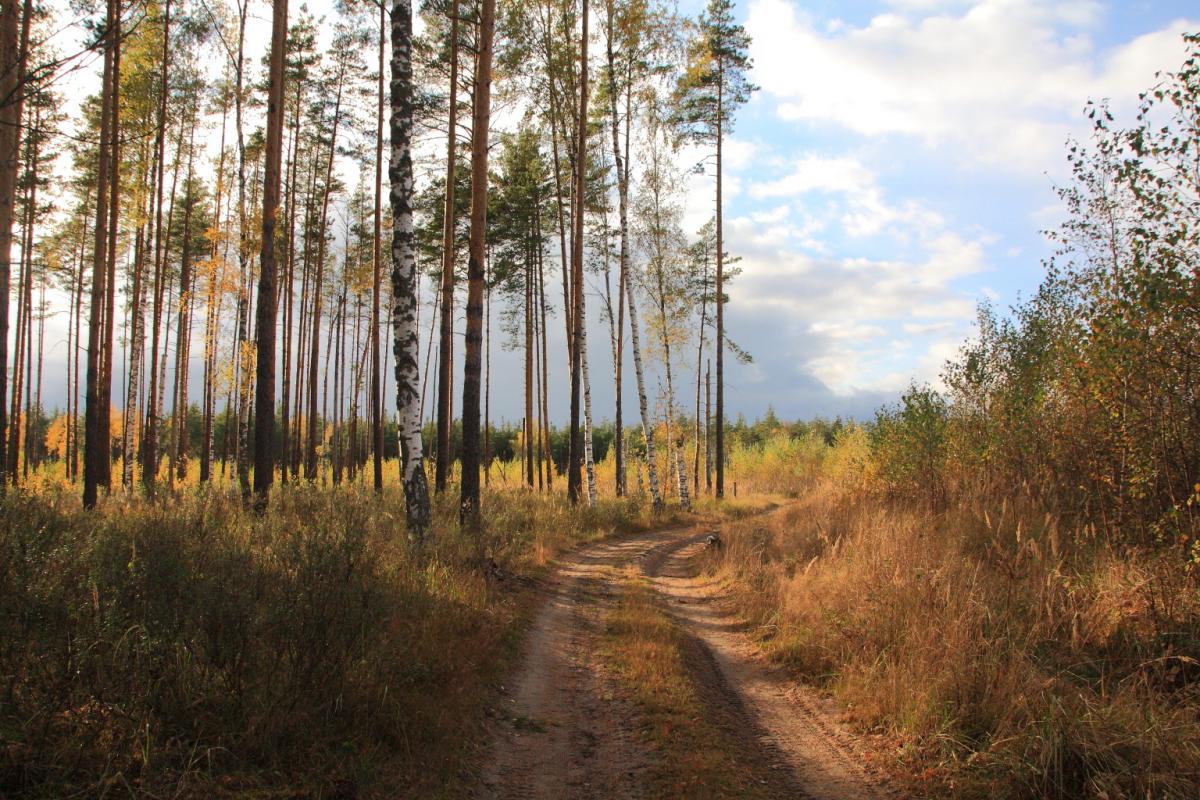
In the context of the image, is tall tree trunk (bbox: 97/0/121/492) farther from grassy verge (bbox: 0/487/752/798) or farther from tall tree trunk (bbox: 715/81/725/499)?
tall tree trunk (bbox: 715/81/725/499)

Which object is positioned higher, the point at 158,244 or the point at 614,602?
the point at 158,244

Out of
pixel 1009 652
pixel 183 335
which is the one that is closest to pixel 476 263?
pixel 1009 652

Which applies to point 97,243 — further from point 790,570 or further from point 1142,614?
point 1142,614

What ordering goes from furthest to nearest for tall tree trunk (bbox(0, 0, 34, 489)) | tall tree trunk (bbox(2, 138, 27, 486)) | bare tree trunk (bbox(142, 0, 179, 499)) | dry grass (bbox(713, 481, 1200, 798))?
tall tree trunk (bbox(2, 138, 27, 486)), bare tree trunk (bbox(142, 0, 179, 499)), tall tree trunk (bbox(0, 0, 34, 489)), dry grass (bbox(713, 481, 1200, 798))

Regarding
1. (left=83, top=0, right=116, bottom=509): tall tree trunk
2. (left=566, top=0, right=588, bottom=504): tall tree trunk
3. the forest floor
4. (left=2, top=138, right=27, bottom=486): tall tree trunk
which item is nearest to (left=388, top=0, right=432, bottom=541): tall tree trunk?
the forest floor

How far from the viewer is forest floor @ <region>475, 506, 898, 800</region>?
13.5ft

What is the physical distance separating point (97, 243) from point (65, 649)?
13.0 meters

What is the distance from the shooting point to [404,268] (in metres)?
9.50

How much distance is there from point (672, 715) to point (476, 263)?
829cm

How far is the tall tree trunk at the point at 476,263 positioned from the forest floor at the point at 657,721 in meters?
3.37

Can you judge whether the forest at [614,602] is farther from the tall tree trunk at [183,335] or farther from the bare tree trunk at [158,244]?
the tall tree trunk at [183,335]

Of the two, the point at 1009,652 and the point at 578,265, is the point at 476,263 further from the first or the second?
the point at 1009,652

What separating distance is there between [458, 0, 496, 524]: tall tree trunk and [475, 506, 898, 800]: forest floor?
337 centimetres

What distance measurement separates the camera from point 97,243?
12.7m
